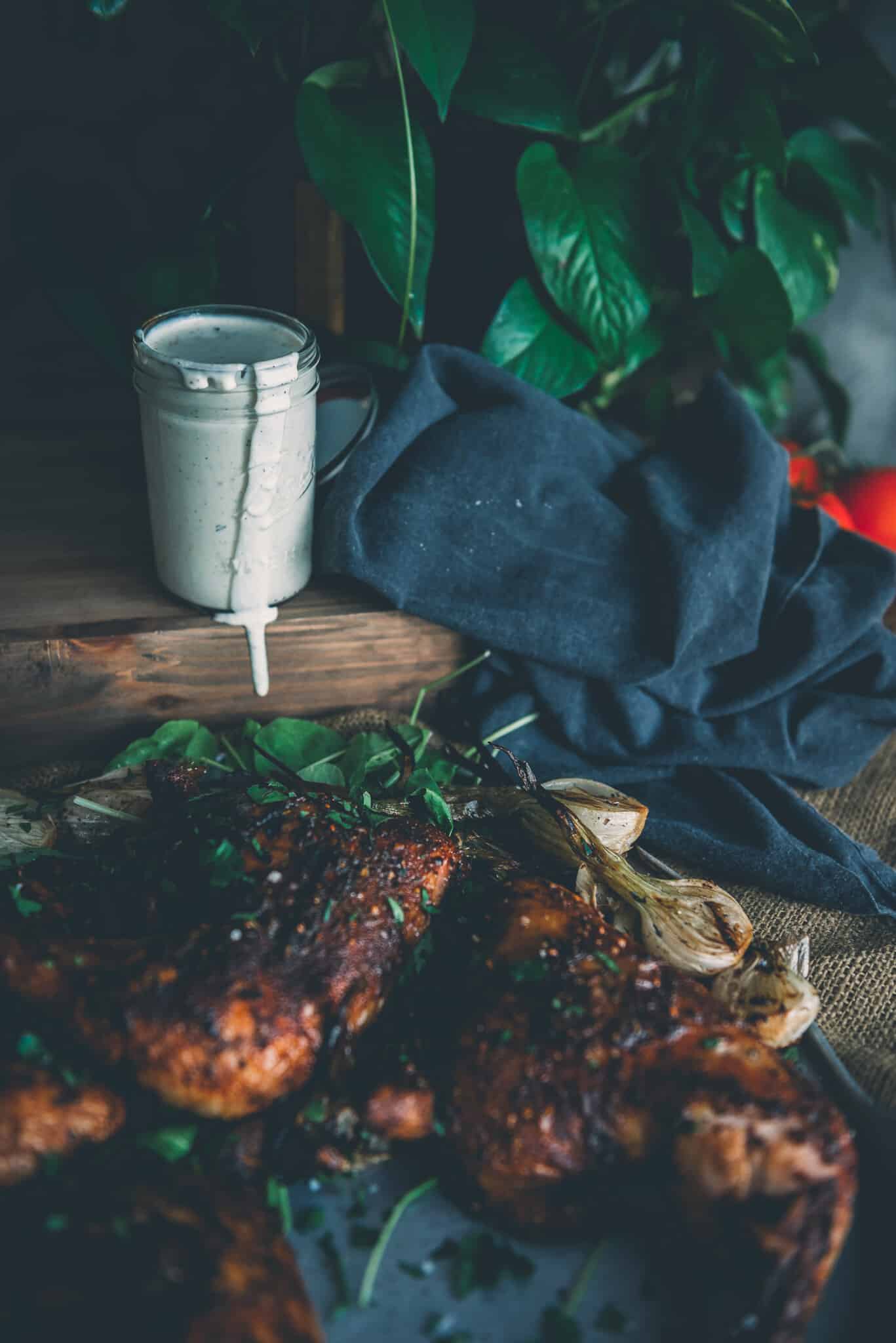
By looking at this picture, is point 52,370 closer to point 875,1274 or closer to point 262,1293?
point 262,1293

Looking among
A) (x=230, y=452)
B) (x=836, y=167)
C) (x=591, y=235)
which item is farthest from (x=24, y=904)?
(x=836, y=167)

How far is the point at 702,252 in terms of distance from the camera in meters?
1.86

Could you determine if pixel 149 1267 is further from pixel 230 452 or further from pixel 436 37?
pixel 436 37

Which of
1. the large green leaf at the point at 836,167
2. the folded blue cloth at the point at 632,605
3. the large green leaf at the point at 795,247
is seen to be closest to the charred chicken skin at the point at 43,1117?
the folded blue cloth at the point at 632,605

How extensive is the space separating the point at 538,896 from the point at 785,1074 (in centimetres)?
31

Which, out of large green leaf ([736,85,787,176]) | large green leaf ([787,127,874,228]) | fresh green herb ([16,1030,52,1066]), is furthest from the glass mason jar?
large green leaf ([787,127,874,228])

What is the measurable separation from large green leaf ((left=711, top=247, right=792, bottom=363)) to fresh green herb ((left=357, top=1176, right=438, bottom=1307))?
1.67m

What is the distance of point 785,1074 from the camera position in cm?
101

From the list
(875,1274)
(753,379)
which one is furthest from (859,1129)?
(753,379)

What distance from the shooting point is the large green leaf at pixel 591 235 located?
1.73 metres

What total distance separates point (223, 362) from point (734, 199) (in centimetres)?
119

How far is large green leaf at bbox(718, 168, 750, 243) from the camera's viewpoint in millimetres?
2012

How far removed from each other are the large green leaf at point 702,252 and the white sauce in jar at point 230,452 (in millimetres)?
808

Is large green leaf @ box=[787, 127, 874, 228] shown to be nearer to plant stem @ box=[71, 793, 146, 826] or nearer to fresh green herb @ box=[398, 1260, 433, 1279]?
plant stem @ box=[71, 793, 146, 826]
